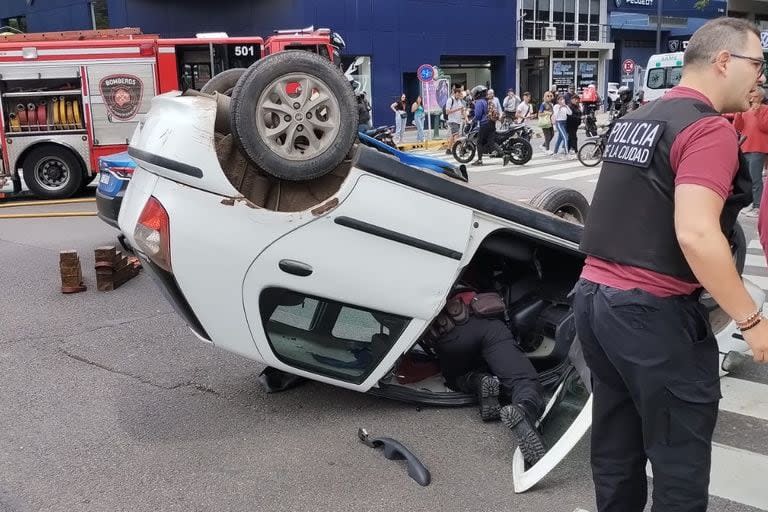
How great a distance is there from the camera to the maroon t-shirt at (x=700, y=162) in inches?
79.0

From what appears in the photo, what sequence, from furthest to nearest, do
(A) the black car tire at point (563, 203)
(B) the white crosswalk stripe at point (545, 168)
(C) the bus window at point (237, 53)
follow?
1. (B) the white crosswalk stripe at point (545, 168)
2. (C) the bus window at point (237, 53)
3. (A) the black car tire at point (563, 203)

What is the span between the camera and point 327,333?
3719mm

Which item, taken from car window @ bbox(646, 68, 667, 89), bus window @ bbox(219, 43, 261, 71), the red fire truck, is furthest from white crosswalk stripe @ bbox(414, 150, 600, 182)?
car window @ bbox(646, 68, 667, 89)

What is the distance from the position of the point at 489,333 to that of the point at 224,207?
5.02 ft

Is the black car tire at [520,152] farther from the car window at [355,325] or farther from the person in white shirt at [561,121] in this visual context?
the car window at [355,325]

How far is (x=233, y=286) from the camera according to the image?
3.47 metres

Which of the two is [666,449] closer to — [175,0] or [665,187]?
[665,187]

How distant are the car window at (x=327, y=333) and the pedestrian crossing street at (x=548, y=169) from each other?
10.8 meters

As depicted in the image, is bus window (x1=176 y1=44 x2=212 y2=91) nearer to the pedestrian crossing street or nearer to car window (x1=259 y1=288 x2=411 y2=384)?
the pedestrian crossing street

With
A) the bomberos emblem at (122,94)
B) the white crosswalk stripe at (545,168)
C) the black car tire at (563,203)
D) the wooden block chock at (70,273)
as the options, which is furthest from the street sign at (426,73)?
the black car tire at (563,203)

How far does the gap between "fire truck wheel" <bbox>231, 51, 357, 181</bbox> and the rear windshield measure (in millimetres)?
22497

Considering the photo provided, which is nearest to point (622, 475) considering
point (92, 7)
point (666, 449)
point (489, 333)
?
point (666, 449)

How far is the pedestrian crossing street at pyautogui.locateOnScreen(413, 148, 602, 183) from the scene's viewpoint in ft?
48.3

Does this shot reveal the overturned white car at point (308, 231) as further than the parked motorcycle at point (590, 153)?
No
